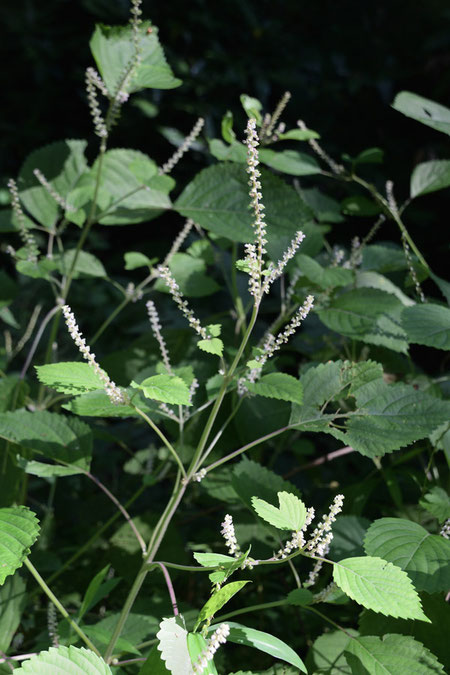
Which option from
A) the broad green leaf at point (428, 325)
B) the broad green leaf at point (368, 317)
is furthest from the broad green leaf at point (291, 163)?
the broad green leaf at point (428, 325)

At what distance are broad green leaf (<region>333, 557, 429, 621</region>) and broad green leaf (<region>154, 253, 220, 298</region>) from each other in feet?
2.06

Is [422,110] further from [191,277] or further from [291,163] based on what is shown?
[191,277]

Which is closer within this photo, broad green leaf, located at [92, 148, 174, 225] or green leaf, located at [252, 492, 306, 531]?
green leaf, located at [252, 492, 306, 531]

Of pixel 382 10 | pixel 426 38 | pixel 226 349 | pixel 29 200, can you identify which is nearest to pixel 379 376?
pixel 226 349

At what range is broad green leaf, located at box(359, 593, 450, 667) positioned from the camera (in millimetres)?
756

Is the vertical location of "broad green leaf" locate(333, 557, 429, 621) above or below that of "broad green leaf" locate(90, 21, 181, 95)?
below

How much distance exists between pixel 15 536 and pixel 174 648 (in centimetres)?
21

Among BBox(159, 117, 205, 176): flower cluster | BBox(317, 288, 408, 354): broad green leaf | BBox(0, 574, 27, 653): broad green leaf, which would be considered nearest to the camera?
BBox(0, 574, 27, 653): broad green leaf

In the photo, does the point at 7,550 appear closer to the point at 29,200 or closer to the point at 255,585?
the point at 255,585

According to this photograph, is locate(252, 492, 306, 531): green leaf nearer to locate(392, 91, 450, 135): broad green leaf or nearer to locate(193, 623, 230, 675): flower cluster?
locate(193, 623, 230, 675): flower cluster

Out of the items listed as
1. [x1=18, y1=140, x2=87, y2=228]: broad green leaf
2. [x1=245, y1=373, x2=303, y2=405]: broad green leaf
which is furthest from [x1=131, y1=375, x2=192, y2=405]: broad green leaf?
[x1=18, y1=140, x2=87, y2=228]: broad green leaf

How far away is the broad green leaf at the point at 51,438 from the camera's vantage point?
2.77 feet

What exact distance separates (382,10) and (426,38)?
0.26 metres

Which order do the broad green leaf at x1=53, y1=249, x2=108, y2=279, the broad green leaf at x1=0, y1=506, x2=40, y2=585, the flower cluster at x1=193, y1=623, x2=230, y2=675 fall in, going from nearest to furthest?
1. the flower cluster at x1=193, y1=623, x2=230, y2=675
2. the broad green leaf at x1=0, y1=506, x2=40, y2=585
3. the broad green leaf at x1=53, y1=249, x2=108, y2=279
